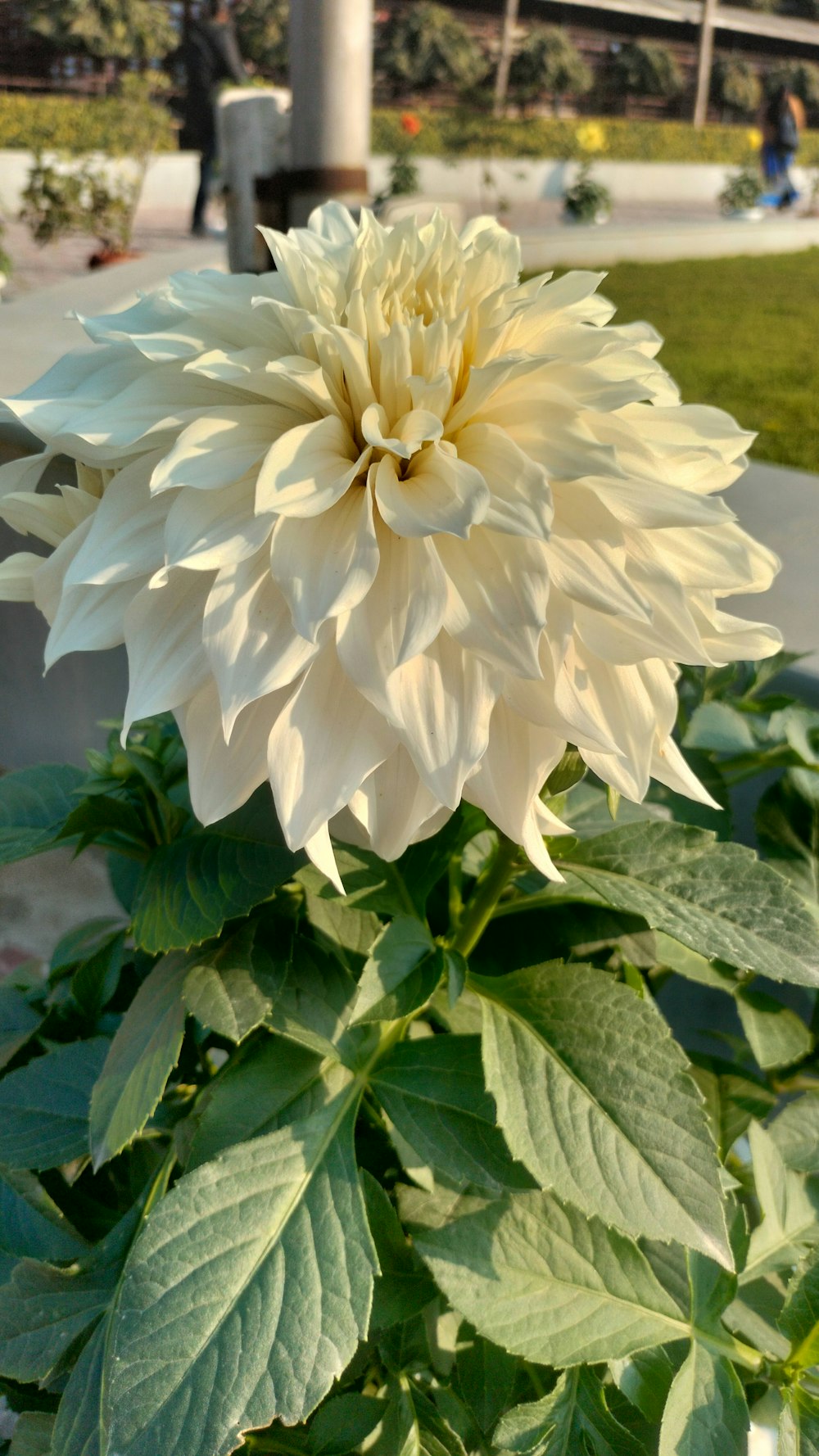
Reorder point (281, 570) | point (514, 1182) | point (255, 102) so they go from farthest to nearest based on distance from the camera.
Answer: point (255, 102)
point (514, 1182)
point (281, 570)

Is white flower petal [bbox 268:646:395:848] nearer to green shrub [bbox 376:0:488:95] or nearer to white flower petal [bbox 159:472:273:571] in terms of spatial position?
white flower petal [bbox 159:472:273:571]

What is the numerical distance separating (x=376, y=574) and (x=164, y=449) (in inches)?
5.1

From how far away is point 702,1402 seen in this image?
1.84ft

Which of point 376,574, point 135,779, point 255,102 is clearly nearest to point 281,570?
point 376,574

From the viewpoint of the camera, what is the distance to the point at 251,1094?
25.2 inches

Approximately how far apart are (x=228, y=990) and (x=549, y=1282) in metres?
0.23

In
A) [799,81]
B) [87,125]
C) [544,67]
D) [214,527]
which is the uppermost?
[799,81]

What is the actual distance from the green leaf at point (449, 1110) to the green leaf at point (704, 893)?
128 mm

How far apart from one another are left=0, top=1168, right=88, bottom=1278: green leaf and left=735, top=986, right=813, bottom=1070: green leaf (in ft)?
1.54

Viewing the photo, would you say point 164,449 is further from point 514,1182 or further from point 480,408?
point 514,1182

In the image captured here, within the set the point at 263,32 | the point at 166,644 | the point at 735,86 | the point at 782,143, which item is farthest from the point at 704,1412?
the point at 735,86

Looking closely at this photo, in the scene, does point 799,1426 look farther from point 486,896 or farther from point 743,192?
point 743,192

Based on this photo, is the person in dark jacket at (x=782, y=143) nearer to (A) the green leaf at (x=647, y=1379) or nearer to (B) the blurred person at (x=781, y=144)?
(B) the blurred person at (x=781, y=144)

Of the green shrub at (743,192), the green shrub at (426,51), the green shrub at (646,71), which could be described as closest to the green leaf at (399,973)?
the green shrub at (743,192)
